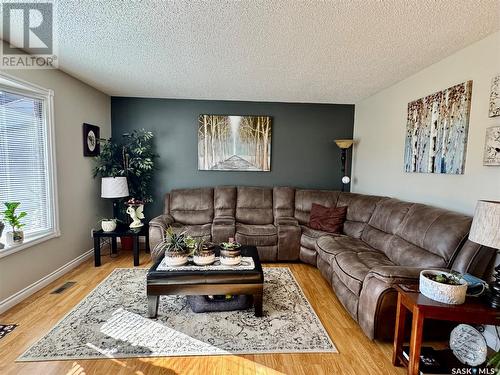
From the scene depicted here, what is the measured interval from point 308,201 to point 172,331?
281cm

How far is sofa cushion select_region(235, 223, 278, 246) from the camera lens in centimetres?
369

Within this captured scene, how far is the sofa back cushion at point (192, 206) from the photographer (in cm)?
412

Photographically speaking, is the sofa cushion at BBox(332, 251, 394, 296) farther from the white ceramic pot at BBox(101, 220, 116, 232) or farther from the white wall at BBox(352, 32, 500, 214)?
the white ceramic pot at BBox(101, 220, 116, 232)

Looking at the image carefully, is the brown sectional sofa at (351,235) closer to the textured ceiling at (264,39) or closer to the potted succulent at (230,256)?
the potted succulent at (230,256)

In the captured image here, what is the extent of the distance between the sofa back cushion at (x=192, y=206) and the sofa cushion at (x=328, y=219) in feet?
5.36

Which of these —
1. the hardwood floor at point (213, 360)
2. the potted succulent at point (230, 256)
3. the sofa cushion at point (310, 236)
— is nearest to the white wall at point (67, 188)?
the hardwood floor at point (213, 360)

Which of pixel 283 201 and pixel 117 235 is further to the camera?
pixel 283 201

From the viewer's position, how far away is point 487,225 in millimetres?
1483

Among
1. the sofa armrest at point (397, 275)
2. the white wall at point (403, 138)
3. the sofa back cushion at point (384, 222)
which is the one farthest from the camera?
the sofa back cushion at point (384, 222)

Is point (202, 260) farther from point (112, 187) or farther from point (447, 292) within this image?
point (112, 187)

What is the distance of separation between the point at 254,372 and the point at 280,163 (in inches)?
133

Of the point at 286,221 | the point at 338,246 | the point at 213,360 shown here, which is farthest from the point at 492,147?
the point at 213,360

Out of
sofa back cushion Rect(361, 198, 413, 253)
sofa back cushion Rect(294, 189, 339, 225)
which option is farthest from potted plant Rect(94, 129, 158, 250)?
sofa back cushion Rect(361, 198, 413, 253)

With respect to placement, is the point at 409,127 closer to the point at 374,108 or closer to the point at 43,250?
the point at 374,108
